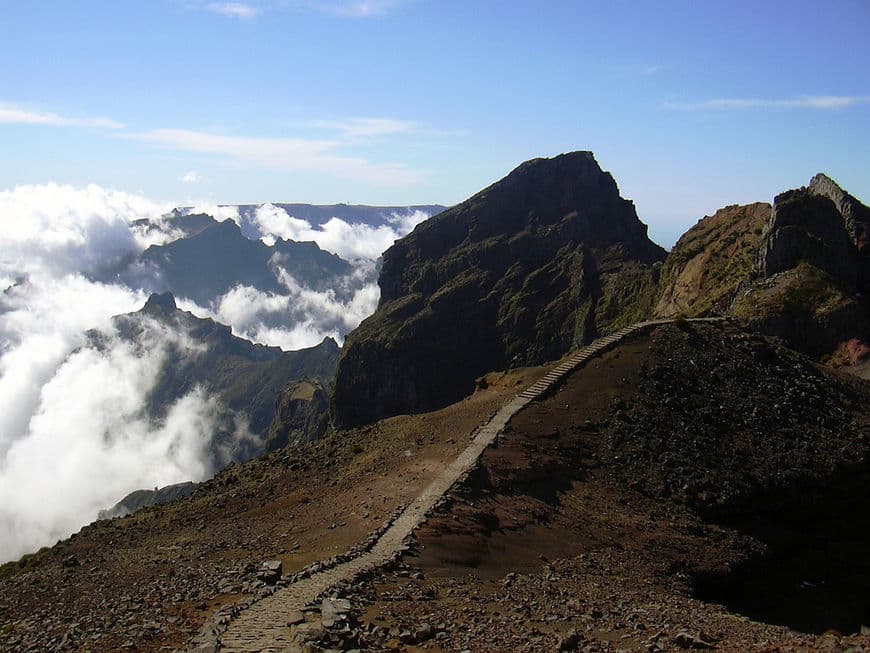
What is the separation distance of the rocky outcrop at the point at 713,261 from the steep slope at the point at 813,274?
421 centimetres

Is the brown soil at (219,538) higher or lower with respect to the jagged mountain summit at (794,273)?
lower

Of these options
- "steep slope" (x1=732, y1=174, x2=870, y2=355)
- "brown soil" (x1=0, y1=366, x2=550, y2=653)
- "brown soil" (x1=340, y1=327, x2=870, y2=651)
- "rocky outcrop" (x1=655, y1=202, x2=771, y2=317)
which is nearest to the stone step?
"brown soil" (x1=340, y1=327, x2=870, y2=651)

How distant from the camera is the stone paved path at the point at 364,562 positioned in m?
19.0

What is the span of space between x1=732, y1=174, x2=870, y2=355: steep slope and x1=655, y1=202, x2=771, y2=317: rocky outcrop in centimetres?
421

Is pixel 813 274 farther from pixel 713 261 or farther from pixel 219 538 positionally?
pixel 219 538

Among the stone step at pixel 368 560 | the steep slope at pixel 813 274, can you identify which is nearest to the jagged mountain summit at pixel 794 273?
the steep slope at pixel 813 274

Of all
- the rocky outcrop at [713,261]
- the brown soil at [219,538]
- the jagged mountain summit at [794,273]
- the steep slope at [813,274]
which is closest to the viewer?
the brown soil at [219,538]

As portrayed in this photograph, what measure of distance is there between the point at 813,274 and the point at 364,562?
71498 millimetres

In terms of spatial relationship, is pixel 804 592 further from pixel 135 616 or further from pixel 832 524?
pixel 135 616

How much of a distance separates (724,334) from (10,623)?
41165mm

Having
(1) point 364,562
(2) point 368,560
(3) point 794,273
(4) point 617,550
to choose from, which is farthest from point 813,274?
(1) point 364,562

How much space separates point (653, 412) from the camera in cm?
4081

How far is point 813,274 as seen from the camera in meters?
81.2

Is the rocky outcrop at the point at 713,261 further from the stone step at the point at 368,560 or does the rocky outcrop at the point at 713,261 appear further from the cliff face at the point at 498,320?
the stone step at the point at 368,560
